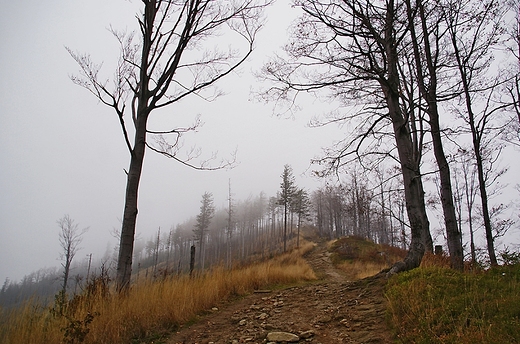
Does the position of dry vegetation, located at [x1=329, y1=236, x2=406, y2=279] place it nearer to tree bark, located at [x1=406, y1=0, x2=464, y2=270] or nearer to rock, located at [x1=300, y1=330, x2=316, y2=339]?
tree bark, located at [x1=406, y1=0, x2=464, y2=270]

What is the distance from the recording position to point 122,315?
3725mm

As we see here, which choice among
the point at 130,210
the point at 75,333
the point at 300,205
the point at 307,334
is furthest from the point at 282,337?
the point at 300,205

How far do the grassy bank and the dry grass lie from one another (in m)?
3.28

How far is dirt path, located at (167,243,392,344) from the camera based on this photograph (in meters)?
3.20

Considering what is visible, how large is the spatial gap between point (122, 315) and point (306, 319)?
105 inches

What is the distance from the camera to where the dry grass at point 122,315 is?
3025 mm

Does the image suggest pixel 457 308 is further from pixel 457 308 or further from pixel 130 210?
pixel 130 210

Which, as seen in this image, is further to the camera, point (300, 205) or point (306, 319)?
point (300, 205)

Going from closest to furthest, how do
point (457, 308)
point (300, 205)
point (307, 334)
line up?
point (457, 308) → point (307, 334) → point (300, 205)

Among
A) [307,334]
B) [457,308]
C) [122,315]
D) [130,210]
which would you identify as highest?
[130,210]

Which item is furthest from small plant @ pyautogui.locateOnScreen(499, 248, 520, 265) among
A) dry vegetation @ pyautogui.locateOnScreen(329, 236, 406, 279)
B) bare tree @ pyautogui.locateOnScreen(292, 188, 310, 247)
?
bare tree @ pyautogui.locateOnScreen(292, 188, 310, 247)

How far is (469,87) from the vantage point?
7.42m

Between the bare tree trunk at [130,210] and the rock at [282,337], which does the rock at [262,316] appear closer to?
the rock at [282,337]

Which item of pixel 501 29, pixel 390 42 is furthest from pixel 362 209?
pixel 501 29
